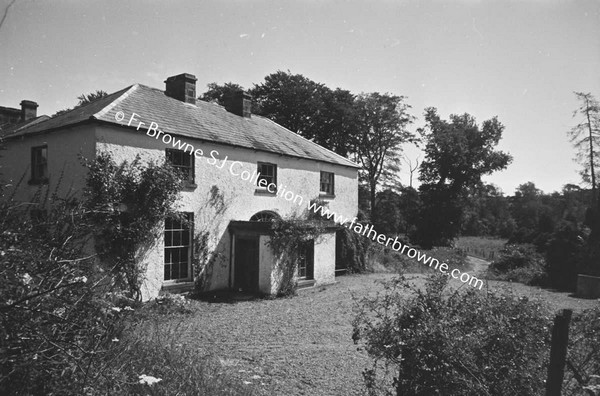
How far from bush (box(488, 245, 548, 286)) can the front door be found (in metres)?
13.9

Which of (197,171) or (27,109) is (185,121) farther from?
(27,109)

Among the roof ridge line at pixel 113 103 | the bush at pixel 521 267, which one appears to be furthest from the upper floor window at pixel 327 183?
the bush at pixel 521 267

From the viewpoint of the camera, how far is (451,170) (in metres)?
37.4

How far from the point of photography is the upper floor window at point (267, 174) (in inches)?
615

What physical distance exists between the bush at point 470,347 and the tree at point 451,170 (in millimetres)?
34287

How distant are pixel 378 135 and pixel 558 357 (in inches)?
1485

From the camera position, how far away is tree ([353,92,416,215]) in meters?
Answer: 38.4

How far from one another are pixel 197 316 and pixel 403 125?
34.7 metres

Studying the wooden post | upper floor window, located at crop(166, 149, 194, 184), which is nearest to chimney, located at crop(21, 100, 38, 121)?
upper floor window, located at crop(166, 149, 194, 184)

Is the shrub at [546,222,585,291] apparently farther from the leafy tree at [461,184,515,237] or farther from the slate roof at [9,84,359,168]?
the leafy tree at [461,184,515,237]

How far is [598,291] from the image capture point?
15.1 metres

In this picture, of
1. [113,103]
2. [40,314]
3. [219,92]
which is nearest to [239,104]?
[113,103]

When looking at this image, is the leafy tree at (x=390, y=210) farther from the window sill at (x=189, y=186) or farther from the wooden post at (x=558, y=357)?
the wooden post at (x=558, y=357)

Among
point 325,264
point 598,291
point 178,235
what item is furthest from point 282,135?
point 598,291
